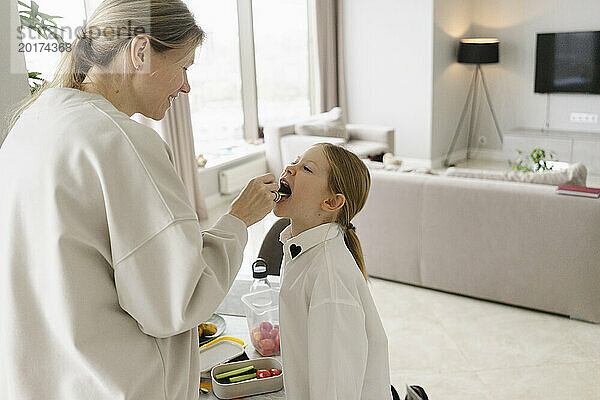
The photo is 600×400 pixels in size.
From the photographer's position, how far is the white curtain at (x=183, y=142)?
16.6 ft

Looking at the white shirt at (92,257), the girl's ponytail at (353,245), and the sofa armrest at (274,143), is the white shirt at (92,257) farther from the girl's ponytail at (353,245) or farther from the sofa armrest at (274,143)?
the sofa armrest at (274,143)

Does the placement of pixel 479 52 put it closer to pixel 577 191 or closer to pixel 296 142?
Result: pixel 296 142

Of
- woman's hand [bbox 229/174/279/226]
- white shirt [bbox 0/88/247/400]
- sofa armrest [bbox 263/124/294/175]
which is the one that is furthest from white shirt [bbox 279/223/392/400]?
sofa armrest [bbox 263/124/294/175]

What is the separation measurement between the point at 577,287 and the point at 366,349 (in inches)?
88.8

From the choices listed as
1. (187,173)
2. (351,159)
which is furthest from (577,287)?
(187,173)

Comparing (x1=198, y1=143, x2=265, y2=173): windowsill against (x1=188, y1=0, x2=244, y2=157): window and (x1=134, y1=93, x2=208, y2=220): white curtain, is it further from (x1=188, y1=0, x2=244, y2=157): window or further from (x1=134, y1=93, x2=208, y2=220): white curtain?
(x1=134, y1=93, x2=208, y2=220): white curtain

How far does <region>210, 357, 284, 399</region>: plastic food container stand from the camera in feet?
4.47

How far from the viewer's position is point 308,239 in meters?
1.49

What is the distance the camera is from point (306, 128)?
6.09 metres

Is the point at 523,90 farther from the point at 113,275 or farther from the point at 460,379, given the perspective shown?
the point at 113,275

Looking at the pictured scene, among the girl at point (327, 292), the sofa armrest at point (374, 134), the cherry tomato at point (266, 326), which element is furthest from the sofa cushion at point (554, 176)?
the sofa armrest at point (374, 134)

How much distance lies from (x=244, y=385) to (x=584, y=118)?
6720 mm

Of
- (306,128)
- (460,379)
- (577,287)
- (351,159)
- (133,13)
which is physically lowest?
(460,379)

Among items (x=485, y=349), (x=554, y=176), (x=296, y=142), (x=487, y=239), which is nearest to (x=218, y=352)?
(x=485, y=349)
